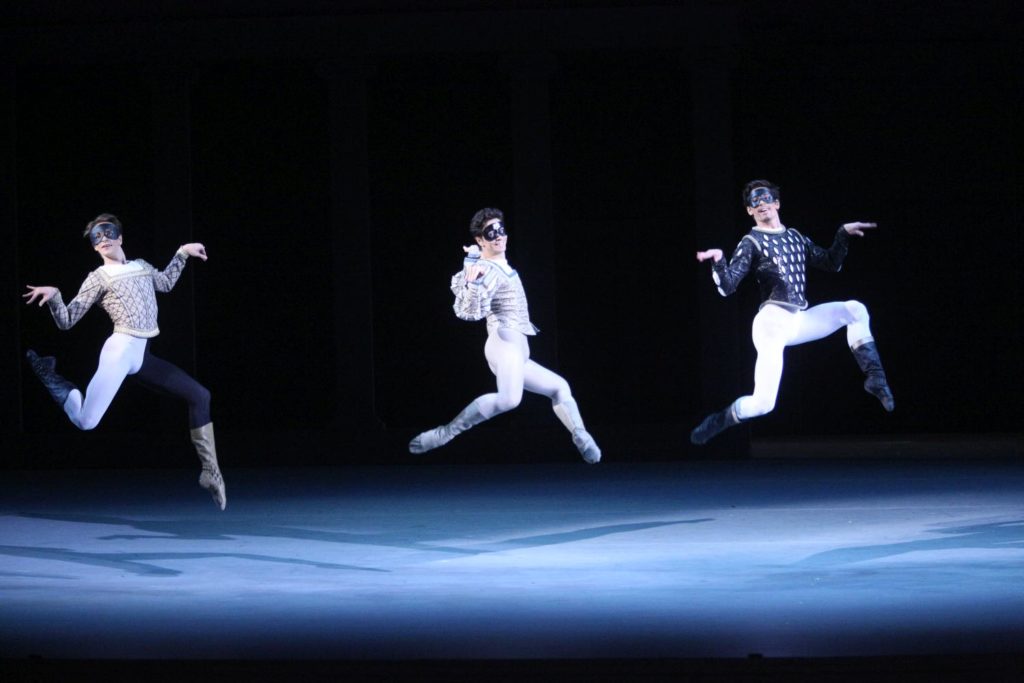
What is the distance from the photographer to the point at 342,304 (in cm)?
1520

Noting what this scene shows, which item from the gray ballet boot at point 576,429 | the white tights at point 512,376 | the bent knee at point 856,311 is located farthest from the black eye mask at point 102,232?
the bent knee at point 856,311

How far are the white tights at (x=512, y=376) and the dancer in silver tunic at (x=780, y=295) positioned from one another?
1320 millimetres

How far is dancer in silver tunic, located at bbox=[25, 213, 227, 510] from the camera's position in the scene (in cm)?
1080

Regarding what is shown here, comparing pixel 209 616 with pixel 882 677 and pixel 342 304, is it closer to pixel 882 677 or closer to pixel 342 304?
pixel 882 677

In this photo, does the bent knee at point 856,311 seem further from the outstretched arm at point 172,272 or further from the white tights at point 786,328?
the outstretched arm at point 172,272

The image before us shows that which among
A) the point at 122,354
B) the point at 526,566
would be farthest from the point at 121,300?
the point at 526,566

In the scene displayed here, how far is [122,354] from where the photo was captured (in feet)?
35.4

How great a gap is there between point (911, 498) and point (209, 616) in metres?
6.00

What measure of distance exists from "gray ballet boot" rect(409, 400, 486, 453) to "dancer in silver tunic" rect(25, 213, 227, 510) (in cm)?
152

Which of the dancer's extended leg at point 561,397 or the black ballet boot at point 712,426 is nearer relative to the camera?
the dancer's extended leg at point 561,397

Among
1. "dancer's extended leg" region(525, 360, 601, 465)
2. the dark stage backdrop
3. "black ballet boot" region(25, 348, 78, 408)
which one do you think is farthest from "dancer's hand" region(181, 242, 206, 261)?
the dark stage backdrop

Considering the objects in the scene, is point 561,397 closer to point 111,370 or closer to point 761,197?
point 761,197

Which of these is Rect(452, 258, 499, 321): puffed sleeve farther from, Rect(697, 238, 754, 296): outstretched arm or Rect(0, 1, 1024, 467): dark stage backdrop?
Rect(0, 1, 1024, 467): dark stage backdrop

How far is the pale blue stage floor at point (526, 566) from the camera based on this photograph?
238 inches
